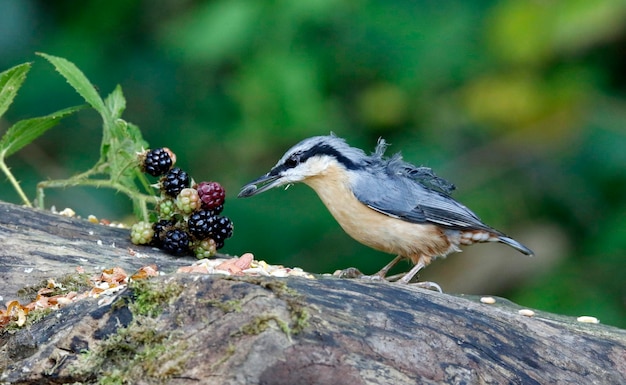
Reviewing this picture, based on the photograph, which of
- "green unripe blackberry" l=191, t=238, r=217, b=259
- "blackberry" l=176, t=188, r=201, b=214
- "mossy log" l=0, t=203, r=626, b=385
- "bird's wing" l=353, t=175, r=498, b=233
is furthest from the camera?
"bird's wing" l=353, t=175, r=498, b=233

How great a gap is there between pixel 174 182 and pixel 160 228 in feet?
0.72

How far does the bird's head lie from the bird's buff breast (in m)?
0.06

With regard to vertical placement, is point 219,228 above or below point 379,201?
below

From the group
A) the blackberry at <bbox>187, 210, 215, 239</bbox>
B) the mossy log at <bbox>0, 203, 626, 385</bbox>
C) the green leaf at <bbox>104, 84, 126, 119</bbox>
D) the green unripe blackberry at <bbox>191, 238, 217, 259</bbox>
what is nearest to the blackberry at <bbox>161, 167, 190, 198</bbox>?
the blackberry at <bbox>187, 210, 215, 239</bbox>

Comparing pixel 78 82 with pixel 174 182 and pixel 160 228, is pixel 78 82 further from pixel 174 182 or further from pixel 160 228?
pixel 160 228

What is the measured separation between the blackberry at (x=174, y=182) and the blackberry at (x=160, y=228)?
137mm

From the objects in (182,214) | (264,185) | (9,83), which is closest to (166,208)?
(182,214)

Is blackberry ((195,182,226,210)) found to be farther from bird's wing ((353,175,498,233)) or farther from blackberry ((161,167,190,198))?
bird's wing ((353,175,498,233))

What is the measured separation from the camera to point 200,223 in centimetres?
394

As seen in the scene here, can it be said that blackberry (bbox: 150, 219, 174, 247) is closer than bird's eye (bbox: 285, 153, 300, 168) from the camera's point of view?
Yes

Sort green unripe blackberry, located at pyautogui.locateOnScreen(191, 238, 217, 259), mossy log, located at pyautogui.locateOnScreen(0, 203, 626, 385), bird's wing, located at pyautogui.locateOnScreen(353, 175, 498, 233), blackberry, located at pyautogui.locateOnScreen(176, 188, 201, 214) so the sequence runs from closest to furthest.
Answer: mossy log, located at pyautogui.locateOnScreen(0, 203, 626, 385), blackberry, located at pyautogui.locateOnScreen(176, 188, 201, 214), green unripe blackberry, located at pyautogui.locateOnScreen(191, 238, 217, 259), bird's wing, located at pyautogui.locateOnScreen(353, 175, 498, 233)

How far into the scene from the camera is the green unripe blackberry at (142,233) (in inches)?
158

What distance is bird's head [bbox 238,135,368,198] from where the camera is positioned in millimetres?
4195

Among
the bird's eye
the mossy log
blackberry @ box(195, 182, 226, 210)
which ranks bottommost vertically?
the mossy log
